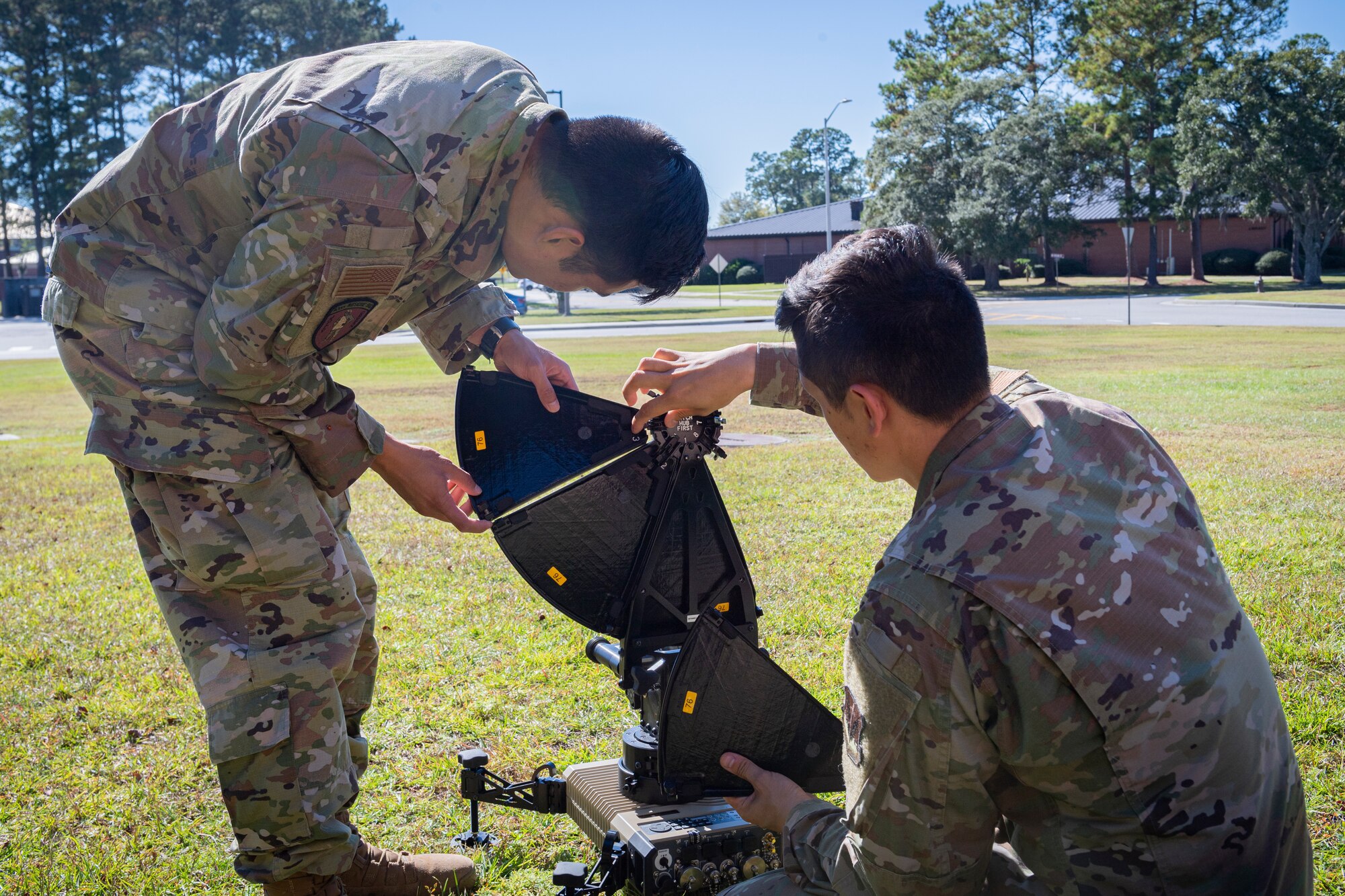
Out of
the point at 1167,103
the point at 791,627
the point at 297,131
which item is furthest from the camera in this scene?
the point at 1167,103

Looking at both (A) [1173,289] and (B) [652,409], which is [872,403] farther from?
(A) [1173,289]

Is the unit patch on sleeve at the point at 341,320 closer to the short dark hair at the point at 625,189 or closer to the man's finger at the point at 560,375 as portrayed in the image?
the short dark hair at the point at 625,189

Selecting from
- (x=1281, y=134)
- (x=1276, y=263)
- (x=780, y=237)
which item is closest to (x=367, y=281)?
(x=1281, y=134)

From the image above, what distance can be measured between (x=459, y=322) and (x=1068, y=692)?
1.98 metres

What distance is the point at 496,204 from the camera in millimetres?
2434

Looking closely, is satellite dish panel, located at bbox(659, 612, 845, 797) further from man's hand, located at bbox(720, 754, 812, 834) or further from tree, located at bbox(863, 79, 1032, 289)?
tree, located at bbox(863, 79, 1032, 289)

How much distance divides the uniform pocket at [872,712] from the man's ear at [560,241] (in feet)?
3.73

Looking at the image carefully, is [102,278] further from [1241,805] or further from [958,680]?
[1241,805]

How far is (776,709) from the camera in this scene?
8.35 ft

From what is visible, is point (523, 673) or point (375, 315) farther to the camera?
point (523, 673)

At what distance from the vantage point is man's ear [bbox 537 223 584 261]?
2.45m

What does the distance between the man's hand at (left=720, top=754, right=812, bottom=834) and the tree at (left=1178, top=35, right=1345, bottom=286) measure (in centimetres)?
5188

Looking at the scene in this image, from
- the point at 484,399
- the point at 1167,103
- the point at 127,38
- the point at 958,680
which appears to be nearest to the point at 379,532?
the point at 484,399

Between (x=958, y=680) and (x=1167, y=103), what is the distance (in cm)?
5639
